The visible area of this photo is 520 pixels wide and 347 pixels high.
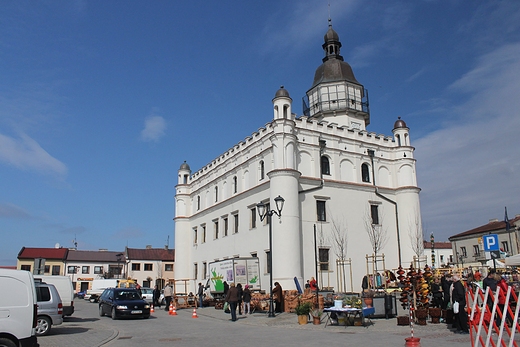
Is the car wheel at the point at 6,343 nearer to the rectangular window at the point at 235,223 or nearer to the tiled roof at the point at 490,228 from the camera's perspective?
the rectangular window at the point at 235,223

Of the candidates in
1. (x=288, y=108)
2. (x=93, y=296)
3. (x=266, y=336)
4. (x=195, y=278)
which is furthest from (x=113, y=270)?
(x=266, y=336)

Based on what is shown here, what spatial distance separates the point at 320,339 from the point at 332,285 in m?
19.2

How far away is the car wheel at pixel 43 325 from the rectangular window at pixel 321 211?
20724 millimetres

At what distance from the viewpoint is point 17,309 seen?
999 centimetres

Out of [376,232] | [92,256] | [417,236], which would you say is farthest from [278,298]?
[92,256]

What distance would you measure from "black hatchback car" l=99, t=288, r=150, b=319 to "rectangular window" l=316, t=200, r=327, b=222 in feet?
47.7

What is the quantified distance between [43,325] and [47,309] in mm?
533

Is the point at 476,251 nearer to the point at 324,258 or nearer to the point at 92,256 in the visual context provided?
the point at 324,258

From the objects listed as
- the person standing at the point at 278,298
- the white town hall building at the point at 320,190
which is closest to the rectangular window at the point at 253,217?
the white town hall building at the point at 320,190

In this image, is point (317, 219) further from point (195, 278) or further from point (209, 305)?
point (195, 278)

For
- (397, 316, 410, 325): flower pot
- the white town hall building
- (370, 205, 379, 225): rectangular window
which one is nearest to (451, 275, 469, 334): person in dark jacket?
(397, 316, 410, 325): flower pot

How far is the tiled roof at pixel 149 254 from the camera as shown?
79.9m

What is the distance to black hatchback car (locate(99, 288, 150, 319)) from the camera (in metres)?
21.9

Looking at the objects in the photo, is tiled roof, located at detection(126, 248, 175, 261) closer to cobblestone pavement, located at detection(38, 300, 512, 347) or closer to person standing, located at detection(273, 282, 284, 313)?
person standing, located at detection(273, 282, 284, 313)
